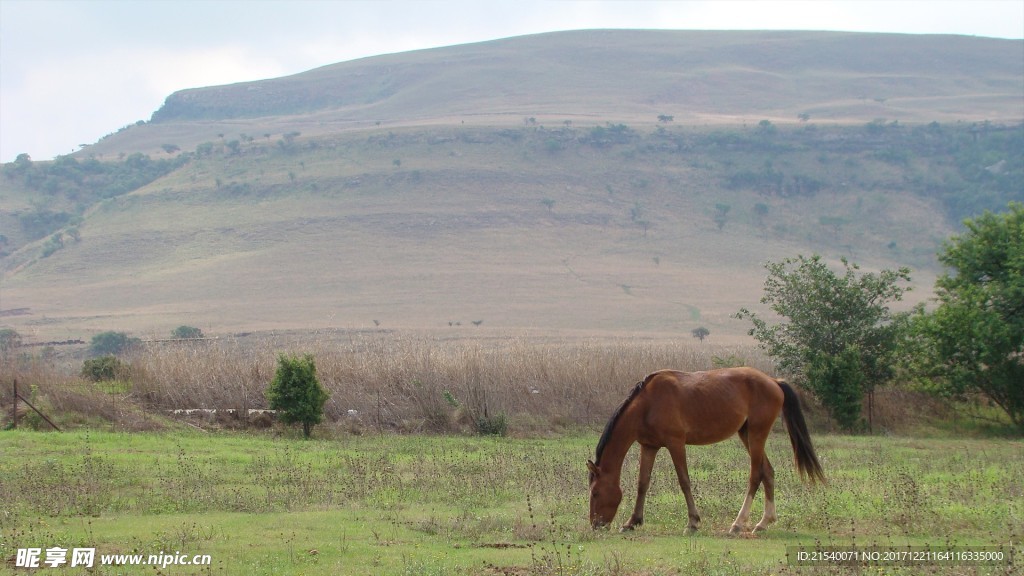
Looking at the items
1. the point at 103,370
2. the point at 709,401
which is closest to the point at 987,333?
the point at 709,401

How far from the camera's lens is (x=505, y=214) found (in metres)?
98.1

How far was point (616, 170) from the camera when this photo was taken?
11031 cm

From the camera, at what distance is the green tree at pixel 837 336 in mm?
24625

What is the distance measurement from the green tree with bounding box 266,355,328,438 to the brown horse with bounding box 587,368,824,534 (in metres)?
12.2

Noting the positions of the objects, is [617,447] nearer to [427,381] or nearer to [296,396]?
[296,396]

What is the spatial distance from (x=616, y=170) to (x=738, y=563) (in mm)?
103321

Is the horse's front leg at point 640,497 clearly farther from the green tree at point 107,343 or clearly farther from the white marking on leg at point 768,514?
the green tree at point 107,343

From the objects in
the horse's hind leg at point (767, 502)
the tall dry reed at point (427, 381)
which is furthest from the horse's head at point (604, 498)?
the tall dry reed at point (427, 381)

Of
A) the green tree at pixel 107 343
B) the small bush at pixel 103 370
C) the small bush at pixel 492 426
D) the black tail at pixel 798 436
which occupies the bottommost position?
the green tree at pixel 107 343

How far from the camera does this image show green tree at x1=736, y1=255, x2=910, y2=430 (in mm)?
24625

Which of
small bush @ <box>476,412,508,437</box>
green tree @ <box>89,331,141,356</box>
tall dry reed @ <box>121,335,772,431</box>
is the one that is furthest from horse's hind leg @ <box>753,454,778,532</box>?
green tree @ <box>89,331,141,356</box>

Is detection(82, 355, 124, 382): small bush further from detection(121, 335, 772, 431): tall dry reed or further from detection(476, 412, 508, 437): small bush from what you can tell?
detection(476, 412, 508, 437): small bush

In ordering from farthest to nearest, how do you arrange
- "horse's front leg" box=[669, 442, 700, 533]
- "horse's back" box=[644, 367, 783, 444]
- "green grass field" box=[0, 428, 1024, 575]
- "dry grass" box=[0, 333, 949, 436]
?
"dry grass" box=[0, 333, 949, 436] → "horse's back" box=[644, 367, 783, 444] → "horse's front leg" box=[669, 442, 700, 533] → "green grass field" box=[0, 428, 1024, 575]

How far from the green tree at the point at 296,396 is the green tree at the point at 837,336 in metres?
12.3
